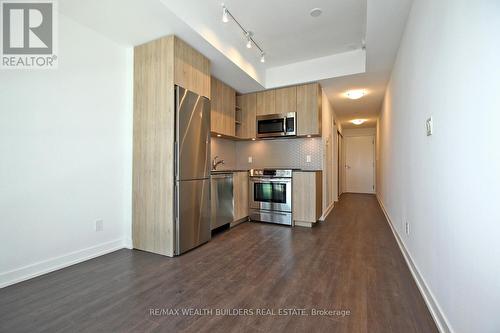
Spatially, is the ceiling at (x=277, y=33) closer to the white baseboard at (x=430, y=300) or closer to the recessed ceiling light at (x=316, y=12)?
the recessed ceiling light at (x=316, y=12)

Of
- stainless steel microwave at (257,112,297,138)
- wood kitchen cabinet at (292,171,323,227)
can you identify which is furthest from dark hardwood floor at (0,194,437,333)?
stainless steel microwave at (257,112,297,138)

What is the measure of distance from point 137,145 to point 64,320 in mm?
1853

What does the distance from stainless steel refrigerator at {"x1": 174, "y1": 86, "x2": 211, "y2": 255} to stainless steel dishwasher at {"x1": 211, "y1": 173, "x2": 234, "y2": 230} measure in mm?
265

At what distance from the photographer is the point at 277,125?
4285mm

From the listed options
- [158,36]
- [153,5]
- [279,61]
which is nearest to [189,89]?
[158,36]

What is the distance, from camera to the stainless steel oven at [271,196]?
3.90m

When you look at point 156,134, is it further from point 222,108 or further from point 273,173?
point 273,173

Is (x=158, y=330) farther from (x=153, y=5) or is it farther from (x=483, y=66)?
(x=153, y=5)

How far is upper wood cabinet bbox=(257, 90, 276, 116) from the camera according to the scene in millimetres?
4367

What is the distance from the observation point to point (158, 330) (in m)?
1.37

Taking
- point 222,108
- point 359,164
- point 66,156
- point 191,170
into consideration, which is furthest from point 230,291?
point 359,164

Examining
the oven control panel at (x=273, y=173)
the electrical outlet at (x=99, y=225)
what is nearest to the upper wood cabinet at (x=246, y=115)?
the oven control panel at (x=273, y=173)

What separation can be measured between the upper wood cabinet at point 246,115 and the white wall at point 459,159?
2.95 m

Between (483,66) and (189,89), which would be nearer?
(483,66)
